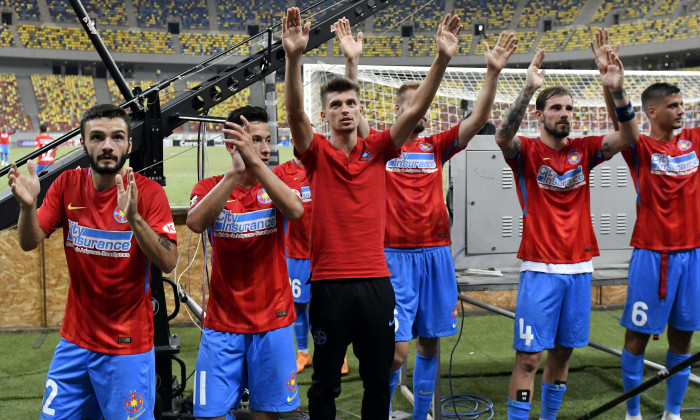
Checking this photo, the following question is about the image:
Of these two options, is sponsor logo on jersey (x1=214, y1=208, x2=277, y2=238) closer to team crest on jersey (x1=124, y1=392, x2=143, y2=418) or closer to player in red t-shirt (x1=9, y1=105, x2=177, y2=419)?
player in red t-shirt (x1=9, y1=105, x2=177, y2=419)

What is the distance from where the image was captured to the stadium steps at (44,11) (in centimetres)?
4111

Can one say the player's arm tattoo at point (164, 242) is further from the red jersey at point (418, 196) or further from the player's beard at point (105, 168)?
the red jersey at point (418, 196)

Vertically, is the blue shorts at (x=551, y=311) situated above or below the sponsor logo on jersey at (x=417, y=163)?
below

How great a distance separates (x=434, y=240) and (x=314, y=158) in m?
1.60

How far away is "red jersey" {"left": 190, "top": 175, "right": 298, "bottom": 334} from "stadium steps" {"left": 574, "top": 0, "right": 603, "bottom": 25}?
41.8 m

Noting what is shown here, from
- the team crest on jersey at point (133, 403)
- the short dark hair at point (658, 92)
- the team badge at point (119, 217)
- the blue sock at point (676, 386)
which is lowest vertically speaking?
the blue sock at point (676, 386)

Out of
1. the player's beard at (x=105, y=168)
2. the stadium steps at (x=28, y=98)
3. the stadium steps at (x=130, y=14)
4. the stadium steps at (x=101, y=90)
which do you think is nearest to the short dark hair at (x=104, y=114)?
the player's beard at (x=105, y=168)

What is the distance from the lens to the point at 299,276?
565 cm

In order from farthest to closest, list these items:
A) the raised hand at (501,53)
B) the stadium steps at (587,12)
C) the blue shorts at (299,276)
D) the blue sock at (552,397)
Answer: the stadium steps at (587,12) < the blue shorts at (299,276) < the blue sock at (552,397) < the raised hand at (501,53)

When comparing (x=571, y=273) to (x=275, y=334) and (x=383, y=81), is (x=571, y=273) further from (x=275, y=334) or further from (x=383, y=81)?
(x=383, y=81)

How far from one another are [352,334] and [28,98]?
41485 millimetres

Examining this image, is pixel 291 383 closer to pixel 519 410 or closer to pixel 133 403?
pixel 133 403

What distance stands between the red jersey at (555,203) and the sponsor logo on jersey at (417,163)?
2.09 feet

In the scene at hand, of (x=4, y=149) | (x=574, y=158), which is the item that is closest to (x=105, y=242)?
(x=574, y=158)
